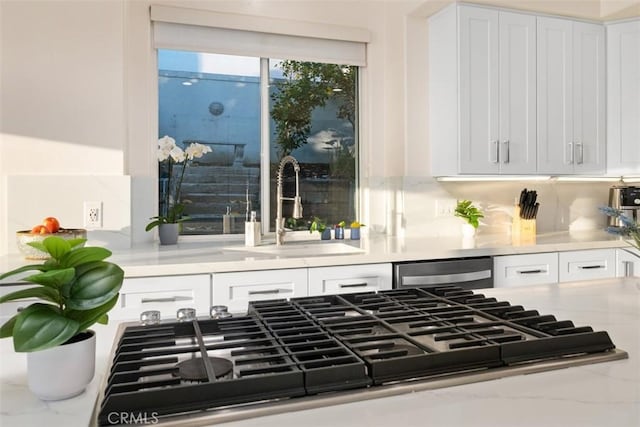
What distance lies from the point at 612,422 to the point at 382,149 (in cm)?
281

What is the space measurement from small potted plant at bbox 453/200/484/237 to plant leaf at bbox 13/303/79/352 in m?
2.84

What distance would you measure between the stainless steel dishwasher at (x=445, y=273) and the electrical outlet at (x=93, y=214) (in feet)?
5.16

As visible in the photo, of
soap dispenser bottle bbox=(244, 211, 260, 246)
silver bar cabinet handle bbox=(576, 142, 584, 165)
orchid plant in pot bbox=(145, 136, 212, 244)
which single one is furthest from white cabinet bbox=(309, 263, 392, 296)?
silver bar cabinet handle bbox=(576, 142, 584, 165)

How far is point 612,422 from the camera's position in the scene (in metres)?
0.70

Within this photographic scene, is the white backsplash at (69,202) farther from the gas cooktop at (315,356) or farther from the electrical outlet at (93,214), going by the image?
the gas cooktop at (315,356)

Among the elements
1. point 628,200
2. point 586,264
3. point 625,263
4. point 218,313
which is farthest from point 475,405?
point 628,200

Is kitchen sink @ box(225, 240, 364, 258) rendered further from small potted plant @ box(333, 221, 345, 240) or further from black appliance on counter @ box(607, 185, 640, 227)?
black appliance on counter @ box(607, 185, 640, 227)

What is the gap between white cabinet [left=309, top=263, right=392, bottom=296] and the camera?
7.72 ft

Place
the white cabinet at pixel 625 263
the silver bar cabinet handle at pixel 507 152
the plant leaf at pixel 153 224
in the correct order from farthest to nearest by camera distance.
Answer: the silver bar cabinet handle at pixel 507 152 → the white cabinet at pixel 625 263 → the plant leaf at pixel 153 224

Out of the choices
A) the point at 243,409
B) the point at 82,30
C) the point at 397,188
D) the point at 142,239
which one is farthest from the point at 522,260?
the point at 82,30

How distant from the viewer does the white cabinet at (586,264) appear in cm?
289

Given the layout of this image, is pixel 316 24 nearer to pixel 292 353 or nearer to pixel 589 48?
pixel 589 48

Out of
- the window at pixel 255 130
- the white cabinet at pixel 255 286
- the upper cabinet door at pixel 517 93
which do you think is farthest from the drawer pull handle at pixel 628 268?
the white cabinet at pixel 255 286

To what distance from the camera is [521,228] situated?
3365mm
